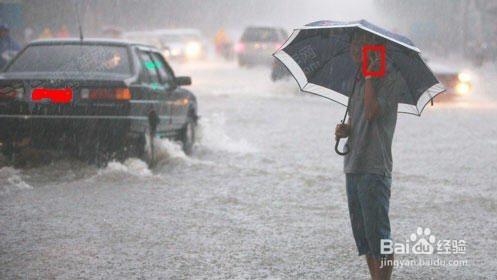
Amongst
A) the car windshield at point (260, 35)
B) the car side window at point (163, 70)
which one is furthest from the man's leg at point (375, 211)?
the car windshield at point (260, 35)

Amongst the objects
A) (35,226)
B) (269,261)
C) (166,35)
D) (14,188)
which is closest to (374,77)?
(269,261)

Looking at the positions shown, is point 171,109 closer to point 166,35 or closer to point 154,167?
point 154,167

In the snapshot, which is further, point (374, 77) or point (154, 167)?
point (154, 167)

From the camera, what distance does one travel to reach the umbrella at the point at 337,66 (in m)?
5.15

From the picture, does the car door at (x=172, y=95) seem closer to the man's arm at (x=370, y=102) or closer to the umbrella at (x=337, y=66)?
the umbrella at (x=337, y=66)

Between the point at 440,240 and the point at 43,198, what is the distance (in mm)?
3859

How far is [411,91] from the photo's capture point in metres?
5.28

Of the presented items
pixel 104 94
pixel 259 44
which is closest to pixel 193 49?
pixel 259 44

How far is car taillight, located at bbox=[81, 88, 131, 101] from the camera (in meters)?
9.16

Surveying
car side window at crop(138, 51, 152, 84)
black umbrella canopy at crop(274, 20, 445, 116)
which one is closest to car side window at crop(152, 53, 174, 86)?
car side window at crop(138, 51, 152, 84)

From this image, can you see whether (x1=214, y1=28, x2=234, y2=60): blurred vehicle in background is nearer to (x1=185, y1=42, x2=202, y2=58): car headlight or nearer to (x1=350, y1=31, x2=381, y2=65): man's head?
(x1=185, y1=42, x2=202, y2=58): car headlight

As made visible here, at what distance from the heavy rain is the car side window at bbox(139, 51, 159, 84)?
34 millimetres

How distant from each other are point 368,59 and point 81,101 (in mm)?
5023

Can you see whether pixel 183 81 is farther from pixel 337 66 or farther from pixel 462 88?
pixel 462 88
